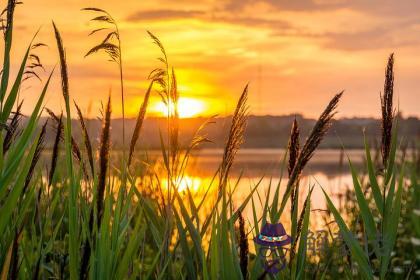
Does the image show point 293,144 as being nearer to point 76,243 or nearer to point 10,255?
point 76,243

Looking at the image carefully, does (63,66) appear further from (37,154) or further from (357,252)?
(357,252)

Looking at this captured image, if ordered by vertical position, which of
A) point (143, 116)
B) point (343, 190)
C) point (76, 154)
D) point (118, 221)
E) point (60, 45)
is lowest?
point (343, 190)

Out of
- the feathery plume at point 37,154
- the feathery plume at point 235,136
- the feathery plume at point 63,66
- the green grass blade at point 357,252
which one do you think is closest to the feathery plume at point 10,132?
the feathery plume at point 37,154

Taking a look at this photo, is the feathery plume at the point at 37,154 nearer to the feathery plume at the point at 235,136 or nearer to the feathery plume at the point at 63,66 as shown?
the feathery plume at the point at 63,66

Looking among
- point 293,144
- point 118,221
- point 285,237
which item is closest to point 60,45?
point 118,221

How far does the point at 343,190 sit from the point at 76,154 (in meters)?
6.65

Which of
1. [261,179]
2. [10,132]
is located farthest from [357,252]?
[10,132]

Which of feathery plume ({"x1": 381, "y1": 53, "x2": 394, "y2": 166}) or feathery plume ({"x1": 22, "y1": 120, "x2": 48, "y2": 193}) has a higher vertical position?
feathery plume ({"x1": 381, "y1": 53, "x2": 394, "y2": 166})

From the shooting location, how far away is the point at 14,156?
1.99 meters

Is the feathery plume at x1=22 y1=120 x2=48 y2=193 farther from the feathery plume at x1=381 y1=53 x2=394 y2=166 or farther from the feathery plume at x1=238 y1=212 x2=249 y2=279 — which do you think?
the feathery plume at x1=381 y1=53 x2=394 y2=166

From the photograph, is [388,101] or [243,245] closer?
[243,245]

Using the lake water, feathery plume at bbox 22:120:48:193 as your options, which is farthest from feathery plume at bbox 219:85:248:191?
feathery plume at bbox 22:120:48:193

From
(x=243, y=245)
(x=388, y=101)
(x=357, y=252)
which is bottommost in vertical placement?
(x=357, y=252)

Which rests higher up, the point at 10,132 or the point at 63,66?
the point at 63,66
